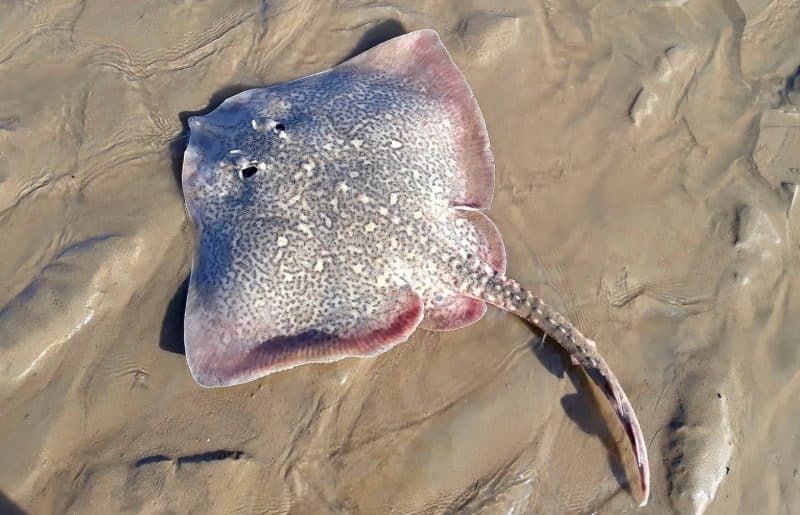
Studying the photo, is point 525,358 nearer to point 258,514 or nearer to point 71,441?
point 258,514

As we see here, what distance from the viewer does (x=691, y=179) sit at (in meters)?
5.67

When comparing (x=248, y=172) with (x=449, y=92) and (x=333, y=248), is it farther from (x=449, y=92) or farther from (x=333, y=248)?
(x=449, y=92)

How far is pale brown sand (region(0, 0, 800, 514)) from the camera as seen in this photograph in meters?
4.61

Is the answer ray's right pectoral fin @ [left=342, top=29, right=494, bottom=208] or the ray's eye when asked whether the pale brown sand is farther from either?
the ray's eye

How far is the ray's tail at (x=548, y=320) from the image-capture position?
453 cm

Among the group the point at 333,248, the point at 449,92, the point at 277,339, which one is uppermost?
the point at 449,92

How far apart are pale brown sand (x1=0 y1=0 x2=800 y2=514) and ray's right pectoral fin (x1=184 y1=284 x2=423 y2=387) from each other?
0.46 meters

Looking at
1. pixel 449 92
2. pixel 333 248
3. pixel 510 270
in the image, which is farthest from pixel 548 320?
pixel 449 92

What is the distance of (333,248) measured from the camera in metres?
4.52

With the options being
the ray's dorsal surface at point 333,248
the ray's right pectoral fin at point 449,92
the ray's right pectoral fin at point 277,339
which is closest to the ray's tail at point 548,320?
the ray's dorsal surface at point 333,248

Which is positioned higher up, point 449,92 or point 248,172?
point 449,92

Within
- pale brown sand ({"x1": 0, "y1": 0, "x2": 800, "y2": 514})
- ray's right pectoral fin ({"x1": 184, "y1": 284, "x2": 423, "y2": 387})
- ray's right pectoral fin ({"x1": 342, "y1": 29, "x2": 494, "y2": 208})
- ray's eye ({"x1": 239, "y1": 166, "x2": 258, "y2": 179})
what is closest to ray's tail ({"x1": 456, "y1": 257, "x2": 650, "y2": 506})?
pale brown sand ({"x1": 0, "y1": 0, "x2": 800, "y2": 514})

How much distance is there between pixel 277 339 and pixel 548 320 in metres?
2.42

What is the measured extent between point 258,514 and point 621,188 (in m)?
4.86
